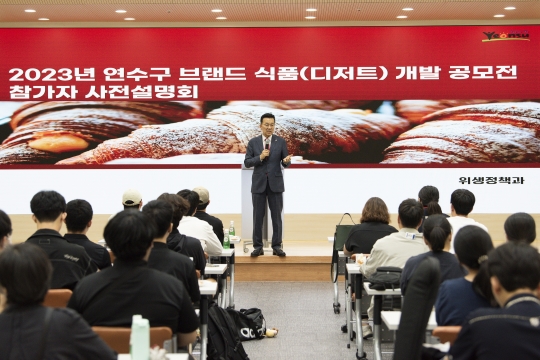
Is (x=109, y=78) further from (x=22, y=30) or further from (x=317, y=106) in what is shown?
(x=317, y=106)

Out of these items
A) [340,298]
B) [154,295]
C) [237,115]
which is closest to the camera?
[154,295]

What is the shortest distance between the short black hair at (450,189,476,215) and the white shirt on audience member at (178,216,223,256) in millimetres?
1997

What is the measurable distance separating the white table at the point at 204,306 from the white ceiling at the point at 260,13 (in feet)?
18.6

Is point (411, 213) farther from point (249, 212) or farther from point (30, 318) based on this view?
point (249, 212)

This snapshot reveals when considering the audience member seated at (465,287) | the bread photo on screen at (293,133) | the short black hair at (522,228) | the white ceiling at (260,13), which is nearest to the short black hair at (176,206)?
the audience member seated at (465,287)

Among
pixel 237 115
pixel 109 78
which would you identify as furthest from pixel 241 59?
pixel 109 78

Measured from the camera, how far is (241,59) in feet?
34.8

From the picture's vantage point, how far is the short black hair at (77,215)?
471cm

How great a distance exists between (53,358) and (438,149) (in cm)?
881

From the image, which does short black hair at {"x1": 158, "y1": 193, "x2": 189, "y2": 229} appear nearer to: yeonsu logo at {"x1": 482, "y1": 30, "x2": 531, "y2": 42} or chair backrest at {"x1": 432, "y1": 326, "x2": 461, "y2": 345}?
chair backrest at {"x1": 432, "y1": 326, "x2": 461, "y2": 345}

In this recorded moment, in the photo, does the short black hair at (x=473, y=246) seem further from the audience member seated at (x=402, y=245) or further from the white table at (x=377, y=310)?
the audience member seated at (x=402, y=245)

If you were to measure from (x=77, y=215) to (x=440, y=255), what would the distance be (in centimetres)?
235

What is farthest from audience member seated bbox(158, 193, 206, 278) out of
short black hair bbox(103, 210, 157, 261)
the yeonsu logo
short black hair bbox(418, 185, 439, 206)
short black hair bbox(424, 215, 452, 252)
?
the yeonsu logo

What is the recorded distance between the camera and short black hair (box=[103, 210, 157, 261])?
10.0 ft
